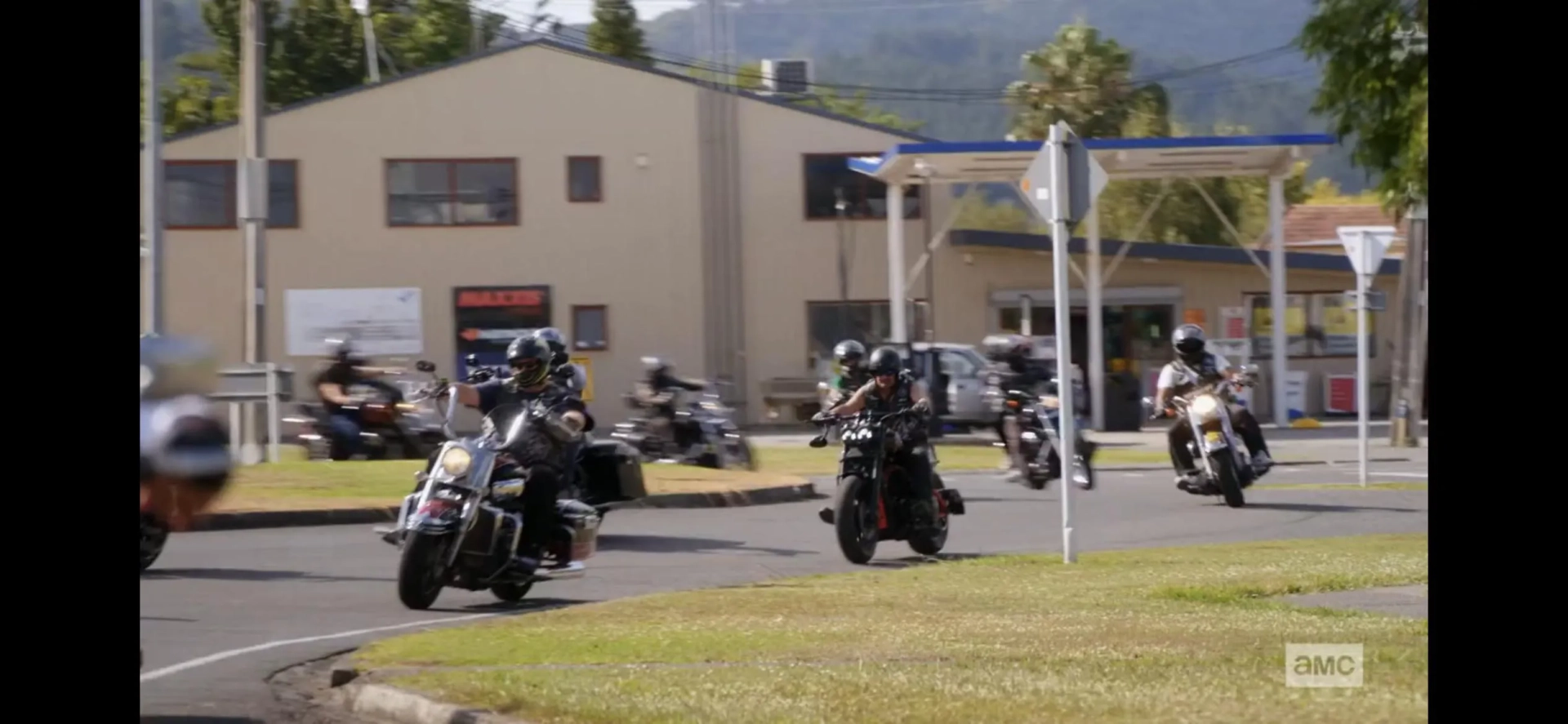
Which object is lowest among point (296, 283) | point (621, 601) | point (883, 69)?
point (621, 601)

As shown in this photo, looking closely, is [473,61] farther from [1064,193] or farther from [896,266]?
[896,266]

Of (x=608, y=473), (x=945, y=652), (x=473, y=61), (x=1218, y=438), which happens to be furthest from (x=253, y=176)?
(x=1218, y=438)

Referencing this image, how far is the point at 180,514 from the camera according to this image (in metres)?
4.88

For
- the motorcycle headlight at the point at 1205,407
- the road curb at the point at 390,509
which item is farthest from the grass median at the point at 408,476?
the motorcycle headlight at the point at 1205,407

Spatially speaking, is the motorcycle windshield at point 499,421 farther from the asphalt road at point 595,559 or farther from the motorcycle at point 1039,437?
the motorcycle at point 1039,437

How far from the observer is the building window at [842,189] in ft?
95.8

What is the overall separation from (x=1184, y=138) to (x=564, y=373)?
15.5m

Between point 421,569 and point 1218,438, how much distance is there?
870 centimetres

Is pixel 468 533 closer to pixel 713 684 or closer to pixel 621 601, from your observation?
pixel 621 601

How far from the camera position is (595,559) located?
13.7 metres

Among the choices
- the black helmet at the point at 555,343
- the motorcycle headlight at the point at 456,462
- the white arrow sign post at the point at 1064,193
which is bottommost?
the motorcycle headlight at the point at 456,462

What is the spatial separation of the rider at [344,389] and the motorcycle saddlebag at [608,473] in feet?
5.26

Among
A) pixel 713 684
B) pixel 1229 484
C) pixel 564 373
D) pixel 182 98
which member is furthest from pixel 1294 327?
pixel 182 98

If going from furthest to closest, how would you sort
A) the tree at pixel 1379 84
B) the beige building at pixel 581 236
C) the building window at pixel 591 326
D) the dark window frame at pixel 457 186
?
the building window at pixel 591 326, the dark window frame at pixel 457 186, the tree at pixel 1379 84, the beige building at pixel 581 236
